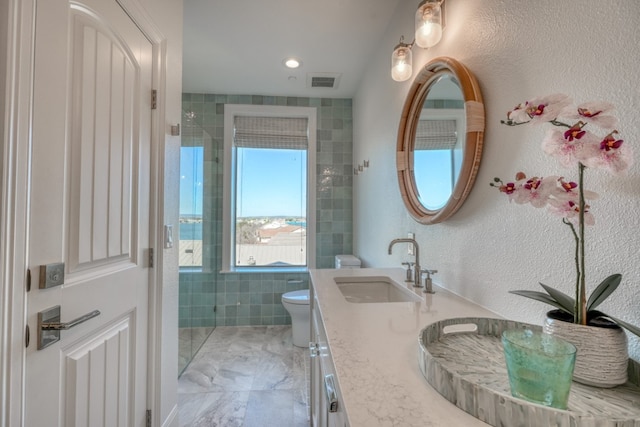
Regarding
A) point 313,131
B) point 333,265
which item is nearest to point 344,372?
point 333,265

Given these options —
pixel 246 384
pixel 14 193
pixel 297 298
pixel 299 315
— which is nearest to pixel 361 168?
pixel 297 298

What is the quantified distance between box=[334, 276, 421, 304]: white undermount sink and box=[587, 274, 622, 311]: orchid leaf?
96cm

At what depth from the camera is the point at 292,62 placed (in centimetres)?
262

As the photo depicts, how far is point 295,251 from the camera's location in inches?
136

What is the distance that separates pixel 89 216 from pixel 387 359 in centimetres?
107

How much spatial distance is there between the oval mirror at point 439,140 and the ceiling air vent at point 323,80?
4.76 feet

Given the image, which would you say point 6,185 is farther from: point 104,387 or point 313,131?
point 313,131

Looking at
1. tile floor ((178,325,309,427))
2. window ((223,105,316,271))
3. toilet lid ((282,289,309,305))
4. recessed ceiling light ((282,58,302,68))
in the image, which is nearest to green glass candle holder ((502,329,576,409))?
tile floor ((178,325,309,427))

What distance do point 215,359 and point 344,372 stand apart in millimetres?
2186

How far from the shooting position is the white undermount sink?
1553 millimetres

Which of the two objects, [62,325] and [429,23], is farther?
[429,23]

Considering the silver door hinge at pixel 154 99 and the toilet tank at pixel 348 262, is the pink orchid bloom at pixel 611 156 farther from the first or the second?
the toilet tank at pixel 348 262

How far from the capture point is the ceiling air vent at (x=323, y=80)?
2.83 m

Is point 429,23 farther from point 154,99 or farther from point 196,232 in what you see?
point 196,232
